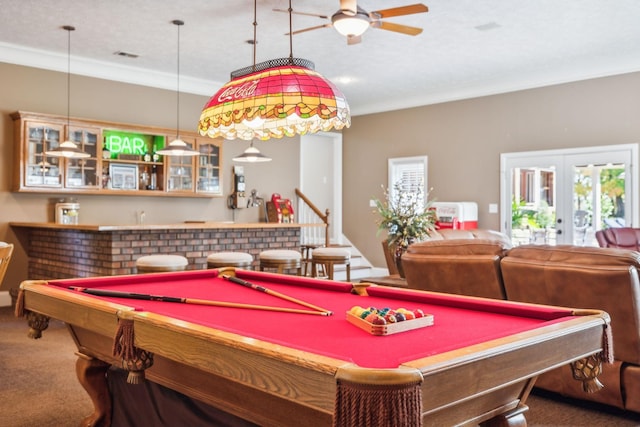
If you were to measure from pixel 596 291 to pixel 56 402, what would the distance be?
318 centimetres

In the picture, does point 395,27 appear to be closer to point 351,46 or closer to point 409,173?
point 351,46

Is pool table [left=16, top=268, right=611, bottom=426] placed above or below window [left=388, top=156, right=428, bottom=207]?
below

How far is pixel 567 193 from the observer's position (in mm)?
7559

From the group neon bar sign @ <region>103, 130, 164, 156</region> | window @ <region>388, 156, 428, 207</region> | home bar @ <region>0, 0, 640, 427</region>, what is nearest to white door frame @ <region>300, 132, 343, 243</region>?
home bar @ <region>0, 0, 640, 427</region>

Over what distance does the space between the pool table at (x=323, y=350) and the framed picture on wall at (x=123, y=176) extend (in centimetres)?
466

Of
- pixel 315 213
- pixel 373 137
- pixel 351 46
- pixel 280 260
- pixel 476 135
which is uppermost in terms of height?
pixel 351 46

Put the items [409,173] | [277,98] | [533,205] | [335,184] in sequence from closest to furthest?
[277,98], [533,205], [409,173], [335,184]

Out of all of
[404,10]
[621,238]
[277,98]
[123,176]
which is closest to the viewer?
[277,98]

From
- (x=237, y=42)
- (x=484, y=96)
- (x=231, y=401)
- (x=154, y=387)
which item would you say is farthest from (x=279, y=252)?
(x=484, y=96)

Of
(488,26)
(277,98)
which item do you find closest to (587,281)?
(277,98)

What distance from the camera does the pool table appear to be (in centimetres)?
140

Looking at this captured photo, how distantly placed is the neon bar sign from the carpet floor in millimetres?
3529

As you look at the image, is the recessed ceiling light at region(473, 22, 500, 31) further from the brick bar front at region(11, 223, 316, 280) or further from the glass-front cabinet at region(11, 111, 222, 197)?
the glass-front cabinet at region(11, 111, 222, 197)

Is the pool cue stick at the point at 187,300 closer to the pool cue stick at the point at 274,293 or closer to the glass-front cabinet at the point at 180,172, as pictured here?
the pool cue stick at the point at 274,293
